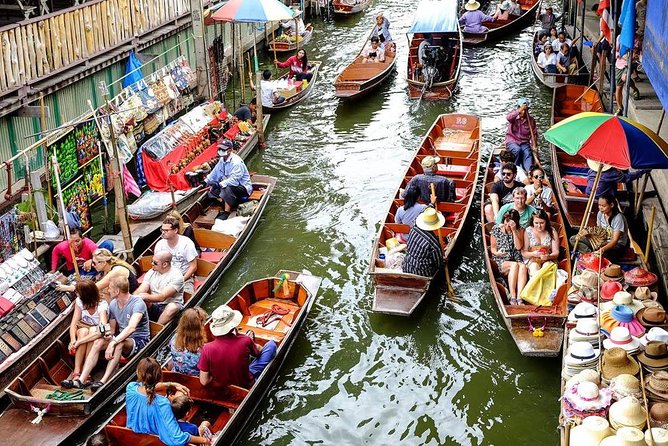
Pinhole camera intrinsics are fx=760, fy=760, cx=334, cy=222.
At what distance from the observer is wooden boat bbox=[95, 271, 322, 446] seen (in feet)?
25.8

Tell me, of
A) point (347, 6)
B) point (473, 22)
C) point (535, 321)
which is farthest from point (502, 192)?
point (347, 6)

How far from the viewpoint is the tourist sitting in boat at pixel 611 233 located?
9.98m

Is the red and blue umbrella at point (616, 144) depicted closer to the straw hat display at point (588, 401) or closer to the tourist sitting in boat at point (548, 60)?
the straw hat display at point (588, 401)

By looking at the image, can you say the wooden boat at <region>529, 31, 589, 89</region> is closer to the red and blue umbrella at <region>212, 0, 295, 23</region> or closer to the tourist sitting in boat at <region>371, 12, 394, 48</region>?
the tourist sitting in boat at <region>371, 12, 394, 48</region>

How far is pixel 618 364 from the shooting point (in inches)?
281

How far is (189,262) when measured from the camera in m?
10.8

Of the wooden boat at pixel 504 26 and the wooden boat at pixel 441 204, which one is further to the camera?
the wooden boat at pixel 504 26

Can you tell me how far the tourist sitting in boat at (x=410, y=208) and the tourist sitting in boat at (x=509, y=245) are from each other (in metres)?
1.27

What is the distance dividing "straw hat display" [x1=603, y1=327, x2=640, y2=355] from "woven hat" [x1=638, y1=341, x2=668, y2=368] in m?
0.23

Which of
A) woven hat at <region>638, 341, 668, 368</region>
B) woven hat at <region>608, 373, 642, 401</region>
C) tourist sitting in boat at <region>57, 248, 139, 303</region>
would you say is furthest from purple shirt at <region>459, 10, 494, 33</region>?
woven hat at <region>608, 373, 642, 401</region>

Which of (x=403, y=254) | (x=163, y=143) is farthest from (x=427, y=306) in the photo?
(x=163, y=143)

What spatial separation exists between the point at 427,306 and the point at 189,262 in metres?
3.46

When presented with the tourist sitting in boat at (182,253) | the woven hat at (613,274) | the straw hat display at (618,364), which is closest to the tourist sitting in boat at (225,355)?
the tourist sitting in boat at (182,253)

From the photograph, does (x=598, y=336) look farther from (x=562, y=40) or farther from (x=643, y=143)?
(x=562, y=40)
